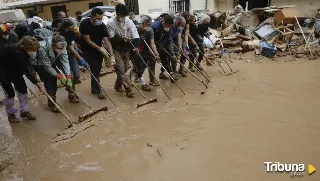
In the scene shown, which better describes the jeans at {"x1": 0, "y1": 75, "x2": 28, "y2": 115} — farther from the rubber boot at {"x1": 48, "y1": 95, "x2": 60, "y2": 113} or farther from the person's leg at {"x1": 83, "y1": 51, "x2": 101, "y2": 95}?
the person's leg at {"x1": 83, "y1": 51, "x2": 101, "y2": 95}

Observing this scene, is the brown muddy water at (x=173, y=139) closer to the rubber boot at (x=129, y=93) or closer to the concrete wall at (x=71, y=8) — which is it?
the rubber boot at (x=129, y=93)

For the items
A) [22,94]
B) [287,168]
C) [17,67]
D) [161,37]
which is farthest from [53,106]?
[287,168]

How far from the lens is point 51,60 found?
13.8 ft

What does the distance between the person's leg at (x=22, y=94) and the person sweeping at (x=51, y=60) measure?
36cm

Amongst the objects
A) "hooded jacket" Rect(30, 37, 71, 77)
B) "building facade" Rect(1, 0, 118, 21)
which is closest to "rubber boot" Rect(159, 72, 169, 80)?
"hooded jacket" Rect(30, 37, 71, 77)

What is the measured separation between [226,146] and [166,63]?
3554mm

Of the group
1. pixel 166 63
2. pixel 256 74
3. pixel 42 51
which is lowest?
pixel 256 74

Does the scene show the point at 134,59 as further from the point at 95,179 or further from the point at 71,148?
the point at 95,179

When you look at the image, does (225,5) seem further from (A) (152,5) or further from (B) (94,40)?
(B) (94,40)

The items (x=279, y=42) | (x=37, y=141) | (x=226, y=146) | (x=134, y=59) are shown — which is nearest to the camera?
(x=226, y=146)

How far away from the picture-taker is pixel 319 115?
154 inches

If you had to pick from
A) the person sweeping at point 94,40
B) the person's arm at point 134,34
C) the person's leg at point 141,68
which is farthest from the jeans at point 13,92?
the person's leg at point 141,68

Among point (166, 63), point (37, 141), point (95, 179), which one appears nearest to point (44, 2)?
point (166, 63)

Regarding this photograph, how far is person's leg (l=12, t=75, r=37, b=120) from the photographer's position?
3938 mm
